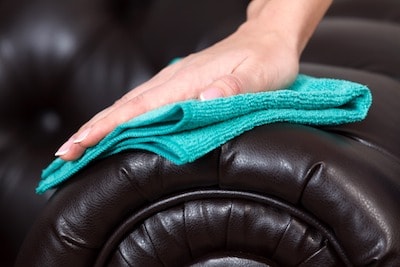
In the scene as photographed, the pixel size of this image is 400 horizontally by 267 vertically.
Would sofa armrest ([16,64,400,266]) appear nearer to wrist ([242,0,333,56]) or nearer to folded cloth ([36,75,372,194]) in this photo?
folded cloth ([36,75,372,194])

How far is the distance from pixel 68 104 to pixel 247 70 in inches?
15.9

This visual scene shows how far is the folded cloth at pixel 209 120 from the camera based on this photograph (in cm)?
51

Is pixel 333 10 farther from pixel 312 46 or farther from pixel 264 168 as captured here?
pixel 264 168

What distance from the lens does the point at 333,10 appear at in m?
0.97

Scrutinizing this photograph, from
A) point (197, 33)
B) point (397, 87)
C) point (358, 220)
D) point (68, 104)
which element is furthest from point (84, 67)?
point (358, 220)

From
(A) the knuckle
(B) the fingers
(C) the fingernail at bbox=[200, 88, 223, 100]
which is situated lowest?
(A) the knuckle

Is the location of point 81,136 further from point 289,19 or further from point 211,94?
point 289,19

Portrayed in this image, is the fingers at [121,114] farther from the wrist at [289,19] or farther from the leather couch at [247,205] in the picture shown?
the wrist at [289,19]

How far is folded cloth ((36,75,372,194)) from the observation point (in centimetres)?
51

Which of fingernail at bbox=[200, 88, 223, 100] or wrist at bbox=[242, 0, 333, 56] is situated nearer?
fingernail at bbox=[200, 88, 223, 100]

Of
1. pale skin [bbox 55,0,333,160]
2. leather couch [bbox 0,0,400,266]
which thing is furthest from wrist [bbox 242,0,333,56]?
leather couch [bbox 0,0,400,266]

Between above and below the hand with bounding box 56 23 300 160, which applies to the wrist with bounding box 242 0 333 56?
below

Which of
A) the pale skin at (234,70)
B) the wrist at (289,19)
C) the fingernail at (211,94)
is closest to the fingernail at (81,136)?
the pale skin at (234,70)

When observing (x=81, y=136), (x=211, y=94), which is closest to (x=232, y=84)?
(x=211, y=94)
